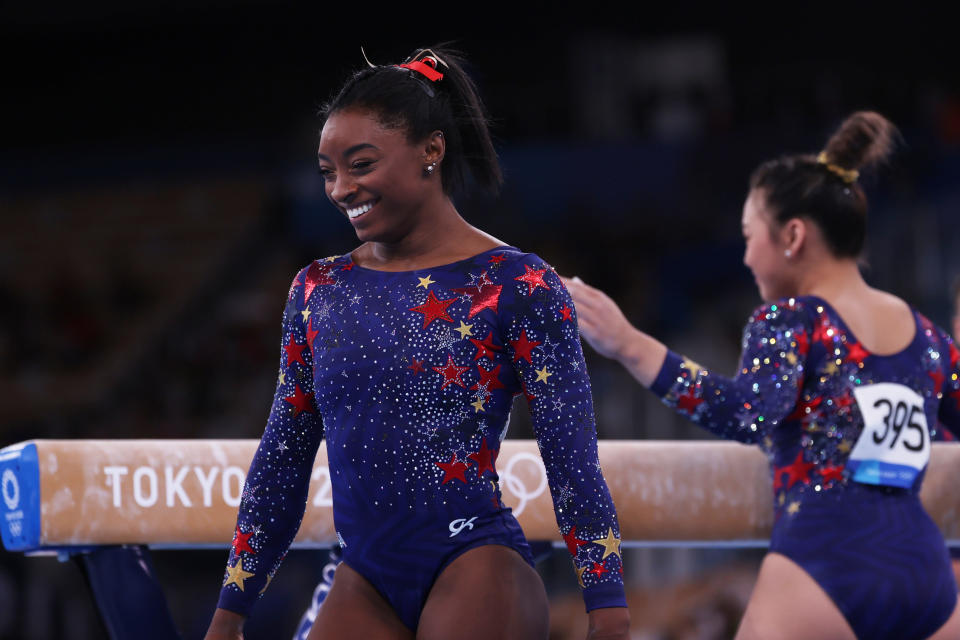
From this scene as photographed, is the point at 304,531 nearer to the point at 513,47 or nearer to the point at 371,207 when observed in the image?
the point at 371,207

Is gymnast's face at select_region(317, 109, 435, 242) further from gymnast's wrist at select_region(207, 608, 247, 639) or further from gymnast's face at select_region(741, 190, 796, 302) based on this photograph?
gymnast's face at select_region(741, 190, 796, 302)

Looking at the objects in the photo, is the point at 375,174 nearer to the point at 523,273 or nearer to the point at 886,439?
the point at 523,273

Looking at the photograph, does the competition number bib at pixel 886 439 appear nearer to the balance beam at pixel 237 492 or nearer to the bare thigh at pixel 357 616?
the balance beam at pixel 237 492

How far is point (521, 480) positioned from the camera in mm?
2623

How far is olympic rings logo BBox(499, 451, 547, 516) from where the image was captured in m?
2.62

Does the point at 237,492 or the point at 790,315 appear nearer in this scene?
the point at 790,315

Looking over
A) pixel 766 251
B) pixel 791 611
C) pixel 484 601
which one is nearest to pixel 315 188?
pixel 766 251

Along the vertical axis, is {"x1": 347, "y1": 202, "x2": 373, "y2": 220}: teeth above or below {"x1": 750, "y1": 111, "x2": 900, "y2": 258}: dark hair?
above

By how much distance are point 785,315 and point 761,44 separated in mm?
7569

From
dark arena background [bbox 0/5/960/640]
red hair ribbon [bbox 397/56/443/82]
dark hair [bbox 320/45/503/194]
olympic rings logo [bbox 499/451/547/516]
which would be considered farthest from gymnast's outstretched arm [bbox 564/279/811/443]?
dark arena background [bbox 0/5/960/640]

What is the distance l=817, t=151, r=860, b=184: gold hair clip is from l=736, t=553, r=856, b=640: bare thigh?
0.85 metres

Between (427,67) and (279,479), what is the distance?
27.9 inches

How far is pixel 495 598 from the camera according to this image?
1644 mm

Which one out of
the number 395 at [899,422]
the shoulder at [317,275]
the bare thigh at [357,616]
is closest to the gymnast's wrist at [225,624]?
the bare thigh at [357,616]
